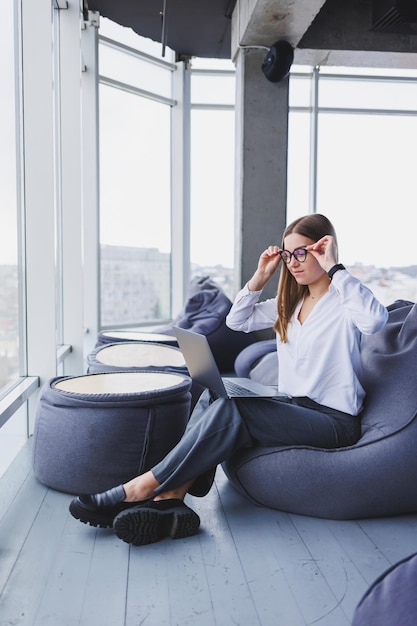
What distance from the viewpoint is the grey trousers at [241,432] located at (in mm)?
2348

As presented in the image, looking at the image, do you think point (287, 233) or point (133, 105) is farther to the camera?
point (133, 105)

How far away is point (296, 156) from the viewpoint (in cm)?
774

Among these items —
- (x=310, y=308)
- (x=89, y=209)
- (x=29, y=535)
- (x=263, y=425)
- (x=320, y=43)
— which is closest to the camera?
(x=29, y=535)

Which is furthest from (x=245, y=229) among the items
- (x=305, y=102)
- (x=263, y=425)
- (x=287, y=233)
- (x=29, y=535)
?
(x=29, y=535)

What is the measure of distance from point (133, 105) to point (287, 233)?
18.6ft

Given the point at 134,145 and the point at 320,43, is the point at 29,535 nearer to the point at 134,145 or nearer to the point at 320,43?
the point at 320,43

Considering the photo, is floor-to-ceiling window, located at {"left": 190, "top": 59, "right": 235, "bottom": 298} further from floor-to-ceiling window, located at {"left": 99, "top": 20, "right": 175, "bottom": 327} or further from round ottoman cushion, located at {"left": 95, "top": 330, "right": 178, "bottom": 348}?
round ottoman cushion, located at {"left": 95, "top": 330, "right": 178, "bottom": 348}

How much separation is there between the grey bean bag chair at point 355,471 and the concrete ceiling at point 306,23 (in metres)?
3.63

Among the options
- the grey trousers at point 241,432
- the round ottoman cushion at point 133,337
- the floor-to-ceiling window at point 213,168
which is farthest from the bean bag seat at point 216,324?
the grey trousers at point 241,432

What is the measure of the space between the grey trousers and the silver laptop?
0.05m

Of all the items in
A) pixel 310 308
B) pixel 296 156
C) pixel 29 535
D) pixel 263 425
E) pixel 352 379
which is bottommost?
pixel 29 535

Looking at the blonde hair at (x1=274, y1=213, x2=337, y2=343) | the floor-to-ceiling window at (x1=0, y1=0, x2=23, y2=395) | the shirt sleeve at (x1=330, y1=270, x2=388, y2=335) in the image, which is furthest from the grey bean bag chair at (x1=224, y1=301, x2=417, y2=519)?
the floor-to-ceiling window at (x1=0, y1=0, x2=23, y2=395)

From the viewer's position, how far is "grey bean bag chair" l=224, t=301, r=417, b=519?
2441 millimetres

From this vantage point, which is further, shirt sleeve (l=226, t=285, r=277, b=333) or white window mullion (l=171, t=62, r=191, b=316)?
white window mullion (l=171, t=62, r=191, b=316)
